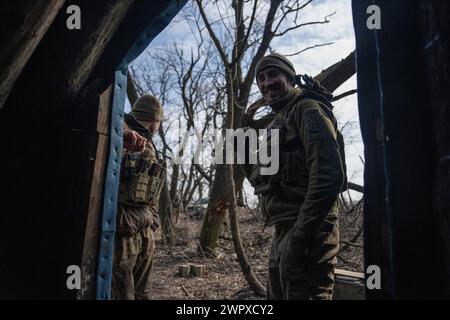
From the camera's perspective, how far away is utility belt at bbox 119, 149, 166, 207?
3.59 meters

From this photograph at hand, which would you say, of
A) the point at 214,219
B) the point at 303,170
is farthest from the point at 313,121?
the point at 214,219

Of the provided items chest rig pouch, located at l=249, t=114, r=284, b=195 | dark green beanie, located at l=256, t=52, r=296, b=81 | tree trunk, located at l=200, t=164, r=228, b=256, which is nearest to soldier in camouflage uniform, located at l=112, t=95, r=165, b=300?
chest rig pouch, located at l=249, t=114, r=284, b=195

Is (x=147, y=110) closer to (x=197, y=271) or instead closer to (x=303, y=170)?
(x=303, y=170)

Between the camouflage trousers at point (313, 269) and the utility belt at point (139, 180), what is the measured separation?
171 centimetres

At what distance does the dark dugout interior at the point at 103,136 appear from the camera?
1.45 m

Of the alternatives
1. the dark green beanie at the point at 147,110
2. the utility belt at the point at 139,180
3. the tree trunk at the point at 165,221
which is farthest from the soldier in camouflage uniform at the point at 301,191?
the tree trunk at the point at 165,221

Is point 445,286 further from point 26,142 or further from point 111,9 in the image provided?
point 26,142

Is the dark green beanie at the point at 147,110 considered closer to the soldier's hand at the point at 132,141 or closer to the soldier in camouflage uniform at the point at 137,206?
the soldier in camouflage uniform at the point at 137,206

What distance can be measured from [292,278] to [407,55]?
1.39m

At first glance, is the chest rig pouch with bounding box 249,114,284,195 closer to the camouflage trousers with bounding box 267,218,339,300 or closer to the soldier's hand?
the camouflage trousers with bounding box 267,218,339,300

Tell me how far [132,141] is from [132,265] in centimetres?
122

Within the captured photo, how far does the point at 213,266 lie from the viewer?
273 inches

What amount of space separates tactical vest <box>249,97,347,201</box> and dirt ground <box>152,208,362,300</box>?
251 cm
